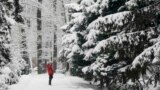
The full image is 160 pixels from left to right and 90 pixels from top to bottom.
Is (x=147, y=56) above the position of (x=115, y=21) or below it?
below

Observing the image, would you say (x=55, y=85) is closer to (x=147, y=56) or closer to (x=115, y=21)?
(x=115, y=21)

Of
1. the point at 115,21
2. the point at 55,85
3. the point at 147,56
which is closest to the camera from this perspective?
the point at 147,56

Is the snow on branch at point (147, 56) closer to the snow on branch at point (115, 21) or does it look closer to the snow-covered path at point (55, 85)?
the snow on branch at point (115, 21)

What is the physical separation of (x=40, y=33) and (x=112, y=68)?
21.6 m

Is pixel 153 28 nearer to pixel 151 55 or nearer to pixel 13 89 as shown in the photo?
pixel 151 55

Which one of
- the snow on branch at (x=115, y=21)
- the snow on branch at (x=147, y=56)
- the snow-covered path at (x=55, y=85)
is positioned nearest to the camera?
the snow on branch at (x=147, y=56)

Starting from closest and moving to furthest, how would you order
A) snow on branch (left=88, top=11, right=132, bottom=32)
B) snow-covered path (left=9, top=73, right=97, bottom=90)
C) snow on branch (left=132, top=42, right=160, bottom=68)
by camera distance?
1. snow on branch (left=132, top=42, right=160, bottom=68)
2. snow on branch (left=88, top=11, right=132, bottom=32)
3. snow-covered path (left=9, top=73, right=97, bottom=90)

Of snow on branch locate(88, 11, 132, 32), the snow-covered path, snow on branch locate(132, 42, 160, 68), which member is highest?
snow on branch locate(88, 11, 132, 32)

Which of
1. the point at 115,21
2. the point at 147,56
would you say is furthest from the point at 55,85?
the point at 147,56

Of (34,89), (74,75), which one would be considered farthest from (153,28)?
(74,75)

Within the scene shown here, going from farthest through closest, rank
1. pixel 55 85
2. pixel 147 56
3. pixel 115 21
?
pixel 55 85 < pixel 115 21 < pixel 147 56

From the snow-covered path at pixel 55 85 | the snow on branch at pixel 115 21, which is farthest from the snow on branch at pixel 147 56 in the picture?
the snow-covered path at pixel 55 85

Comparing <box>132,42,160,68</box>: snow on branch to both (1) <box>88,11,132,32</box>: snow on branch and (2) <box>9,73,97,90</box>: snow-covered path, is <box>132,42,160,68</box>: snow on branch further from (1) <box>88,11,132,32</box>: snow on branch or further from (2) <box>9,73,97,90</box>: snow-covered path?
(2) <box>9,73,97,90</box>: snow-covered path

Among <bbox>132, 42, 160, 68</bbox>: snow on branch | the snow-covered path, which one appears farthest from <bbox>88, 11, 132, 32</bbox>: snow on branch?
the snow-covered path
